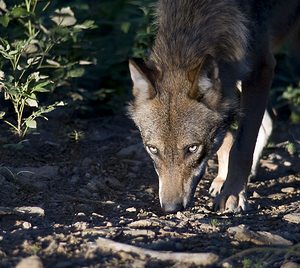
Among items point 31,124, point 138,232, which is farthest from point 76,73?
point 138,232

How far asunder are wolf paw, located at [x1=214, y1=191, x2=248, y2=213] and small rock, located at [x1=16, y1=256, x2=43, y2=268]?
2.72m

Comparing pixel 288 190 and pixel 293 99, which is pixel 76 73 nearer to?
pixel 288 190

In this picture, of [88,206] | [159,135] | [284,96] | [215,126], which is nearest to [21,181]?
[88,206]

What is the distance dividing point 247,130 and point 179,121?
1101 millimetres

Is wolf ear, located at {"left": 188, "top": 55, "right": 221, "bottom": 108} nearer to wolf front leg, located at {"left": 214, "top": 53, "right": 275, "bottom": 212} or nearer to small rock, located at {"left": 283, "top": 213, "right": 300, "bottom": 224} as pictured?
wolf front leg, located at {"left": 214, "top": 53, "right": 275, "bottom": 212}

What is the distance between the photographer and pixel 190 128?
6.93 m

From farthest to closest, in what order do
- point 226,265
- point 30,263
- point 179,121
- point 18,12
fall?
point 18,12, point 179,121, point 226,265, point 30,263

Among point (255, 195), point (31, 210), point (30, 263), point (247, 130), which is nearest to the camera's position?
point (30, 263)

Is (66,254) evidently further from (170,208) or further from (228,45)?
(228,45)

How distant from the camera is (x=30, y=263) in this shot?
16.3 feet

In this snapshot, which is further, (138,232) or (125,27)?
(125,27)

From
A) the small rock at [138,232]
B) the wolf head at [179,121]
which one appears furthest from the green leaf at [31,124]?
the small rock at [138,232]

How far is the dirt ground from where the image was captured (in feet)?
17.3

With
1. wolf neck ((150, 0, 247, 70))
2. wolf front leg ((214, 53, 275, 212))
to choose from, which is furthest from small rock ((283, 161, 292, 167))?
wolf neck ((150, 0, 247, 70))
